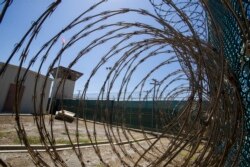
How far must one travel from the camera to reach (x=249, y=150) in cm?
272

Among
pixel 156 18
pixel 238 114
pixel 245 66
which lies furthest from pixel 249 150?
pixel 156 18

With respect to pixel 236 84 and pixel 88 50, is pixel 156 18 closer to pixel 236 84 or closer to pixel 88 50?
pixel 88 50

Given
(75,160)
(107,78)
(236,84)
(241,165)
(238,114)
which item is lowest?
(75,160)

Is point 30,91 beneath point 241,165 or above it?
above

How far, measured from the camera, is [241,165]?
3016mm

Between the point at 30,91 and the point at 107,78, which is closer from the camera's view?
the point at 107,78

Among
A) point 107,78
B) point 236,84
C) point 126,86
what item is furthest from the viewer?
point 126,86

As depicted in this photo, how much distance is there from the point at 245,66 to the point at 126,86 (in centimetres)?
210

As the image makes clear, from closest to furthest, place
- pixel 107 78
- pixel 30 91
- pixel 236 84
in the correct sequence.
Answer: pixel 236 84
pixel 107 78
pixel 30 91

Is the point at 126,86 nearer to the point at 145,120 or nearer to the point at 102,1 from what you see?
the point at 102,1

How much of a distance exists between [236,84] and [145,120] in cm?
1801

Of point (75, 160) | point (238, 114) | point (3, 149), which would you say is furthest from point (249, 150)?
point (3, 149)

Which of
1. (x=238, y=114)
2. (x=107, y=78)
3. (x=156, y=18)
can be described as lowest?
(x=238, y=114)

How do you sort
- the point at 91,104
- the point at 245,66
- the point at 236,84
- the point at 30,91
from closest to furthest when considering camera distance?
the point at 236,84
the point at 245,66
the point at 91,104
the point at 30,91
